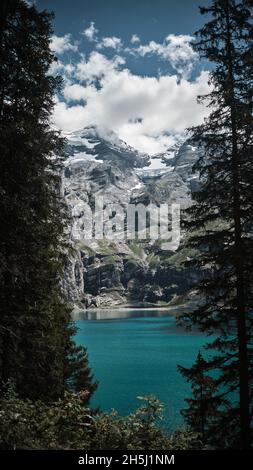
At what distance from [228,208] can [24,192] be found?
24.6 feet

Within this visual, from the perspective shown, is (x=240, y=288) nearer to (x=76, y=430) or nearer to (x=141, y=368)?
(x=76, y=430)

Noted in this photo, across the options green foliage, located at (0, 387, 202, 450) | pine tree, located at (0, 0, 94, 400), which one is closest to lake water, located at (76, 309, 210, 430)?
pine tree, located at (0, 0, 94, 400)

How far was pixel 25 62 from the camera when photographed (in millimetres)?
13523

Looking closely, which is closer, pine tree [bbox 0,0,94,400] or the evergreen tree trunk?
pine tree [bbox 0,0,94,400]

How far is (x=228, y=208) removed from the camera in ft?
45.5

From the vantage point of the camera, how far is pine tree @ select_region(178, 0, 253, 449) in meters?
13.3

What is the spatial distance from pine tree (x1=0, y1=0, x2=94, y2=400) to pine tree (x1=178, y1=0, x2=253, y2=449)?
5.64 meters

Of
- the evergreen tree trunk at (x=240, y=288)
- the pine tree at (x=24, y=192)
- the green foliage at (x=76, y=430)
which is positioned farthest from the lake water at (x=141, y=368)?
the green foliage at (x=76, y=430)

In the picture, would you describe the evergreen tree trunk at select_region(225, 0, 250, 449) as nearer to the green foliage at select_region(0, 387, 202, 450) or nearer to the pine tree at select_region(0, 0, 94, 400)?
the green foliage at select_region(0, 387, 202, 450)

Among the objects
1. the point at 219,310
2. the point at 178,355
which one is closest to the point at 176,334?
the point at 178,355

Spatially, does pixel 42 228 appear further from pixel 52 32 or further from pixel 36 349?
pixel 52 32

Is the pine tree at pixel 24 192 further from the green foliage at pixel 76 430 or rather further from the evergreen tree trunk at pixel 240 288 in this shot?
the evergreen tree trunk at pixel 240 288

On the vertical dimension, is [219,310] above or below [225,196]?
below
